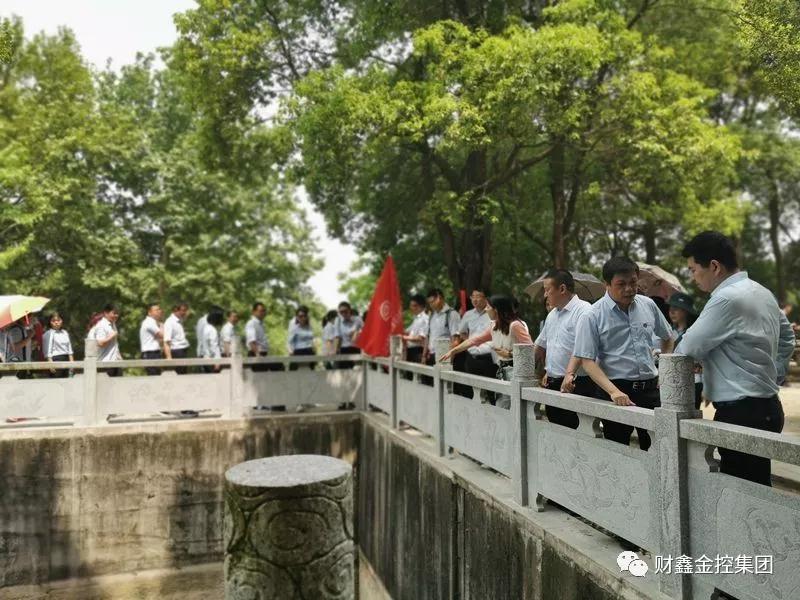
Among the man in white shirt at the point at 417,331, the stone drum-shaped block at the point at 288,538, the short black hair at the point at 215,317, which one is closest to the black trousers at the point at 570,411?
the stone drum-shaped block at the point at 288,538

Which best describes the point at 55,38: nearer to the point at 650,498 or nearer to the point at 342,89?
the point at 342,89

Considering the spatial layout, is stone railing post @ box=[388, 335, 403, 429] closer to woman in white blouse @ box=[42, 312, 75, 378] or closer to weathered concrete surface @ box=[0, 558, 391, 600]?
weathered concrete surface @ box=[0, 558, 391, 600]

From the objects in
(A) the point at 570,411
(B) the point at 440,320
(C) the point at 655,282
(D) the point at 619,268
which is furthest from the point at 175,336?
(D) the point at 619,268

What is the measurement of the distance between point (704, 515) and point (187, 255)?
17858mm

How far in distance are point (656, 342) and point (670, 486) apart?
1.67 m

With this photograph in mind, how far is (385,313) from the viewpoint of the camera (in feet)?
25.3

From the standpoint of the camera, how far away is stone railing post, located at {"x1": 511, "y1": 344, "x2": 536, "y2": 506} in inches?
163

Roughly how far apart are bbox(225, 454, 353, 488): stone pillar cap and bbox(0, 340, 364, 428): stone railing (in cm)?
625

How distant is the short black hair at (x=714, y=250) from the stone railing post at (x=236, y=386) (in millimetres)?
6925

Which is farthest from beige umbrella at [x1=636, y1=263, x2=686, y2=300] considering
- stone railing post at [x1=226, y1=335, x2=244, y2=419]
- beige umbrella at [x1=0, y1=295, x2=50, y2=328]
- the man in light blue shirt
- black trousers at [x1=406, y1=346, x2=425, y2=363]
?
beige umbrella at [x1=0, y1=295, x2=50, y2=328]

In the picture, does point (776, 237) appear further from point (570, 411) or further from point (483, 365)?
point (570, 411)

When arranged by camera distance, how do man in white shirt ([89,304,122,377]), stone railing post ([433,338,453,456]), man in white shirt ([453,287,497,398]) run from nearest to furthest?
stone railing post ([433,338,453,456]), man in white shirt ([453,287,497,398]), man in white shirt ([89,304,122,377])

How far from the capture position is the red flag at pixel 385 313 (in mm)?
7664

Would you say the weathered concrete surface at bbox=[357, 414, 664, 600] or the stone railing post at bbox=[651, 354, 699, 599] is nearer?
the stone railing post at bbox=[651, 354, 699, 599]
